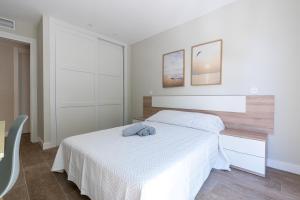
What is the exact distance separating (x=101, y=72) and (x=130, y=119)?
156cm

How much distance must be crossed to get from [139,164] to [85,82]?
2.78m

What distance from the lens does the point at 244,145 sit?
6.38ft

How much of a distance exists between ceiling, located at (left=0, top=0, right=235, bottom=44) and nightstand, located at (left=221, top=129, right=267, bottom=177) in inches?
83.5

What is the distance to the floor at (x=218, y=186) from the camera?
5.00 feet

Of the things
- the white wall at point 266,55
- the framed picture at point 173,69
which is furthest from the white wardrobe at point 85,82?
the white wall at point 266,55

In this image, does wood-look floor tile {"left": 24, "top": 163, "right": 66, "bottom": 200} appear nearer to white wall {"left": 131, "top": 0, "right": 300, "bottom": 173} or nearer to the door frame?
the door frame

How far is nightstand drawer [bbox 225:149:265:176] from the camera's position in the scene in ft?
6.07

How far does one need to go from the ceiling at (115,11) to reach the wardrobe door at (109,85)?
68cm

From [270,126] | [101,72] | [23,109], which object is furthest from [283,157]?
[23,109]

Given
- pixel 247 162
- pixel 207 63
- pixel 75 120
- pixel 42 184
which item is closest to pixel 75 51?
pixel 75 120

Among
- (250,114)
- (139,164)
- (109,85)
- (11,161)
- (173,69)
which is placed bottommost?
(139,164)

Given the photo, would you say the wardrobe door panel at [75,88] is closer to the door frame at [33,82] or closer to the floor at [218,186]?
the door frame at [33,82]

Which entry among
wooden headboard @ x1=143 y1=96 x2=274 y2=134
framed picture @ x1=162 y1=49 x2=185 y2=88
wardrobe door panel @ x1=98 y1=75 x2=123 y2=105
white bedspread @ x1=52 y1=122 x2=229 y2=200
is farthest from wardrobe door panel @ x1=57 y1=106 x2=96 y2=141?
wooden headboard @ x1=143 y1=96 x2=274 y2=134

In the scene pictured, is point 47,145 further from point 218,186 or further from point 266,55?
point 266,55
